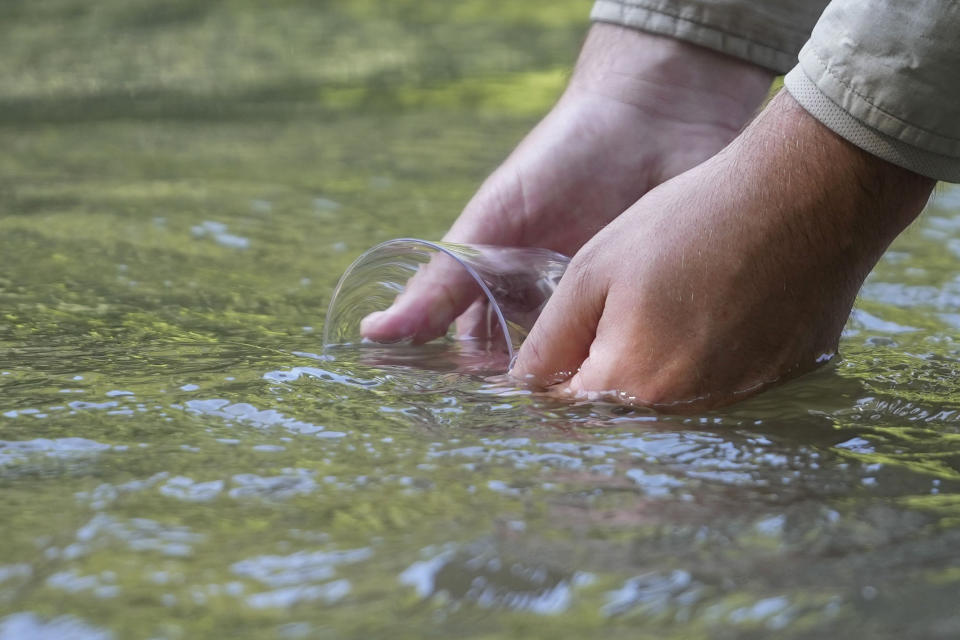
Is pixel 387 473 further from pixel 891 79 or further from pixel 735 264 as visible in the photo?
pixel 891 79

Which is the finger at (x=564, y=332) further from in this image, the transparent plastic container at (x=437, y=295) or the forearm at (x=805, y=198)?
the forearm at (x=805, y=198)

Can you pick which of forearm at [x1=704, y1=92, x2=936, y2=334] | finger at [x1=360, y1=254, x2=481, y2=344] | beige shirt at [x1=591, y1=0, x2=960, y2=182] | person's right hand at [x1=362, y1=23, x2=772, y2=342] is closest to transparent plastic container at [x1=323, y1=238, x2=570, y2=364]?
finger at [x1=360, y1=254, x2=481, y2=344]

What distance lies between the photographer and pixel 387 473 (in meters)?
1.10

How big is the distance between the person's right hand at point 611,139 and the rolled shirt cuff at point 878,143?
1.90ft

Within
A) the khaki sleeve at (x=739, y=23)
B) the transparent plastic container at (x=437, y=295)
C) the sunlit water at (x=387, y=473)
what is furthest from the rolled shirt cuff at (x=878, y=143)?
the khaki sleeve at (x=739, y=23)

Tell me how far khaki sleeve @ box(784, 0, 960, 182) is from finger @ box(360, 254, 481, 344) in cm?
55

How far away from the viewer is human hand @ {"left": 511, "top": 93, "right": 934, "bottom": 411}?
49.4 inches

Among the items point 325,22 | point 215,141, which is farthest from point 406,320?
point 325,22

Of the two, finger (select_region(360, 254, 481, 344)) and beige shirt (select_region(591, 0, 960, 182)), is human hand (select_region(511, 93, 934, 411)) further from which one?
finger (select_region(360, 254, 481, 344))

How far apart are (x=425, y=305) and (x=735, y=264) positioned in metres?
0.49

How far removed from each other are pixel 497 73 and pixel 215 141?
1.46 meters

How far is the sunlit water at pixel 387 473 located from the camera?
848mm

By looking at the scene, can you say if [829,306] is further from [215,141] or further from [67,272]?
[215,141]

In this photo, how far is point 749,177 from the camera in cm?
127
